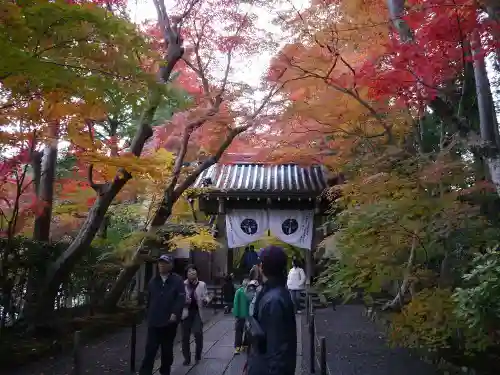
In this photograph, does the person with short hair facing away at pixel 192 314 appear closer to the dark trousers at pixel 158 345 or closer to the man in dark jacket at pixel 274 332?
the dark trousers at pixel 158 345

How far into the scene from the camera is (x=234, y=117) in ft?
37.6

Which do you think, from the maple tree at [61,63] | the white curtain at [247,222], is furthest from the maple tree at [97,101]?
the white curtain at [247,222]

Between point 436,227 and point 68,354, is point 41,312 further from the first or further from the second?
point 436,227

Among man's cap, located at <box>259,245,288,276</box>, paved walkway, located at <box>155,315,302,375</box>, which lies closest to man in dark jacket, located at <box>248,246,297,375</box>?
man's cap, located at <box>259,245,288,276</box>

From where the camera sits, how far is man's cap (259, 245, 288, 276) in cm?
353

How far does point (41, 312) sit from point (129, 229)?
7.72m

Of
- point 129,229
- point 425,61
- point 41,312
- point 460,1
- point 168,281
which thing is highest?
point 460,1

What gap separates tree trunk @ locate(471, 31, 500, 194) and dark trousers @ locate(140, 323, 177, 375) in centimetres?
459

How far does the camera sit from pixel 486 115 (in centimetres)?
630

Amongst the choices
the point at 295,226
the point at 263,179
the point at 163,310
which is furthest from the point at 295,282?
the point at 163,310

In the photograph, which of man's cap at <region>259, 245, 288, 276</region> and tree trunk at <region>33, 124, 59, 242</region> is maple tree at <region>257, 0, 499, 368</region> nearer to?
man's cap at <region>259, 245, 288, 276</region>

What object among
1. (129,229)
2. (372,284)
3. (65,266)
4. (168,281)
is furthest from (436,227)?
(129,229)

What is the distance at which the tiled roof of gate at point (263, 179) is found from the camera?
16516 mm

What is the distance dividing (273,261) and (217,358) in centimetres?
574
